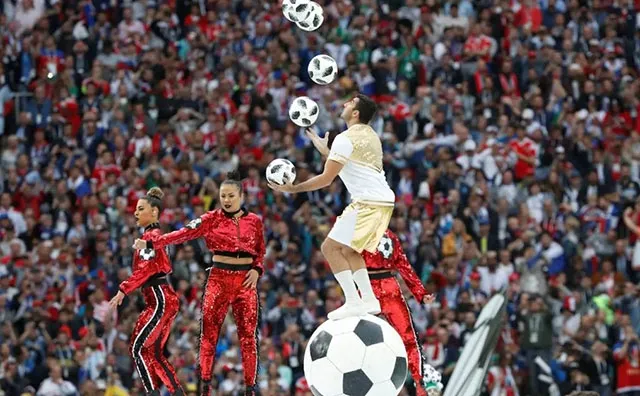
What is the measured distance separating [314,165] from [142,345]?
12.5m

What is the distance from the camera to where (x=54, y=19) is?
1282 inches

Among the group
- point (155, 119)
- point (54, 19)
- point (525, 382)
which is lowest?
point (525, 382)

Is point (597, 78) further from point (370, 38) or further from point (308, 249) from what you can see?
point (308, 249)

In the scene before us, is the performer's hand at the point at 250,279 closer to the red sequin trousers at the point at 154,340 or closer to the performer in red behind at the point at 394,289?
the red sequin trousers at the point at 154,340

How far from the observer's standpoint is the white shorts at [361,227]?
51.6 ft

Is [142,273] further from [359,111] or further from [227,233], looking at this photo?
[359,111]

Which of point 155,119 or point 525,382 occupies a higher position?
point 155,119

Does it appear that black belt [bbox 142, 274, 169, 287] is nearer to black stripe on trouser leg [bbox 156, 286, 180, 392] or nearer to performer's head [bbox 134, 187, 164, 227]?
black stripe on trouser leg [bbox 156, 286, 180, 392]

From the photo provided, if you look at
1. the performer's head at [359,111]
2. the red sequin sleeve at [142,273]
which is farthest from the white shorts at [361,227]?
the red sequin sleeve at [142,273]

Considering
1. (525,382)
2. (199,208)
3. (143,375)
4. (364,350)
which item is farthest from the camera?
(199,208)

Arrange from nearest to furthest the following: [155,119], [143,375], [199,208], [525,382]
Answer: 1. [143,375]
2. [525,382]
3. [199,208]
4. [155,119]

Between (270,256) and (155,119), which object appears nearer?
(270,256)

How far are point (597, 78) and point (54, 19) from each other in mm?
11332

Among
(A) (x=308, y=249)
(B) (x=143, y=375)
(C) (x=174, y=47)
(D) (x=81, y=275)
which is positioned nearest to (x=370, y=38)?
(C) (x=174, y=47)
